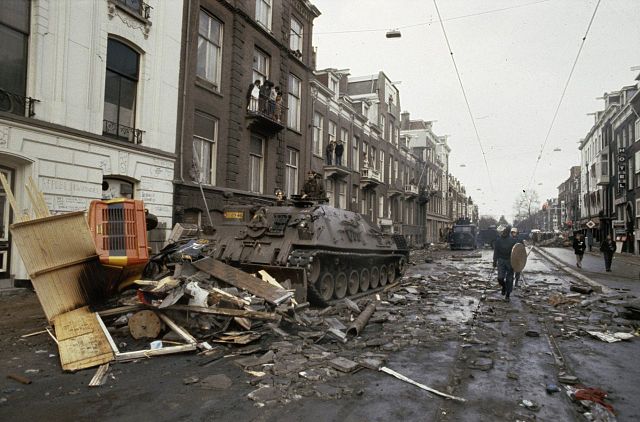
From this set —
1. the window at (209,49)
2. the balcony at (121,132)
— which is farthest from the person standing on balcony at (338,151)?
the balcony at (121,132)

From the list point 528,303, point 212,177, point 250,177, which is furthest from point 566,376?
point 250,177

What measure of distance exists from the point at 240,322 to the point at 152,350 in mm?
1392

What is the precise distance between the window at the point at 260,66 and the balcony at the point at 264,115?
1.18 meters

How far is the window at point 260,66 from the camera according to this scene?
19.7 m

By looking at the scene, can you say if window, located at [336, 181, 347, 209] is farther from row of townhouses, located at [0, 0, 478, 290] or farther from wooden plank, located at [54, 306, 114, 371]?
wooden plank, located at [54, 306, 114, 371]

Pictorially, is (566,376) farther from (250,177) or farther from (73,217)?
(250,177)

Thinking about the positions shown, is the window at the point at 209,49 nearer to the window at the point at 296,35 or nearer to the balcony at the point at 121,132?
the balcony at the point at 121,132

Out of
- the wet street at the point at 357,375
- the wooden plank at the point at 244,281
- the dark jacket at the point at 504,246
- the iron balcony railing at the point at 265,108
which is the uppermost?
the iron balcony railing at the point at 265,108

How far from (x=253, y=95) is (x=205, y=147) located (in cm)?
368

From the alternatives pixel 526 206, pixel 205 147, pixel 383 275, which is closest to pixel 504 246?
pixel 383 275

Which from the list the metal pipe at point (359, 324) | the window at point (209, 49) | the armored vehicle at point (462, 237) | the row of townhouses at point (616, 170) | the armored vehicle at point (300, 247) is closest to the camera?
the metal pipe at point (359, 324)

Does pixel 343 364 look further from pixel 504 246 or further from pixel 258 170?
pixel 258 170

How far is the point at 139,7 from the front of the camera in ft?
45.2

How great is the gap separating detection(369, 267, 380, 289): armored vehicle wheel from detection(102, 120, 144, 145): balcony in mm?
8206
